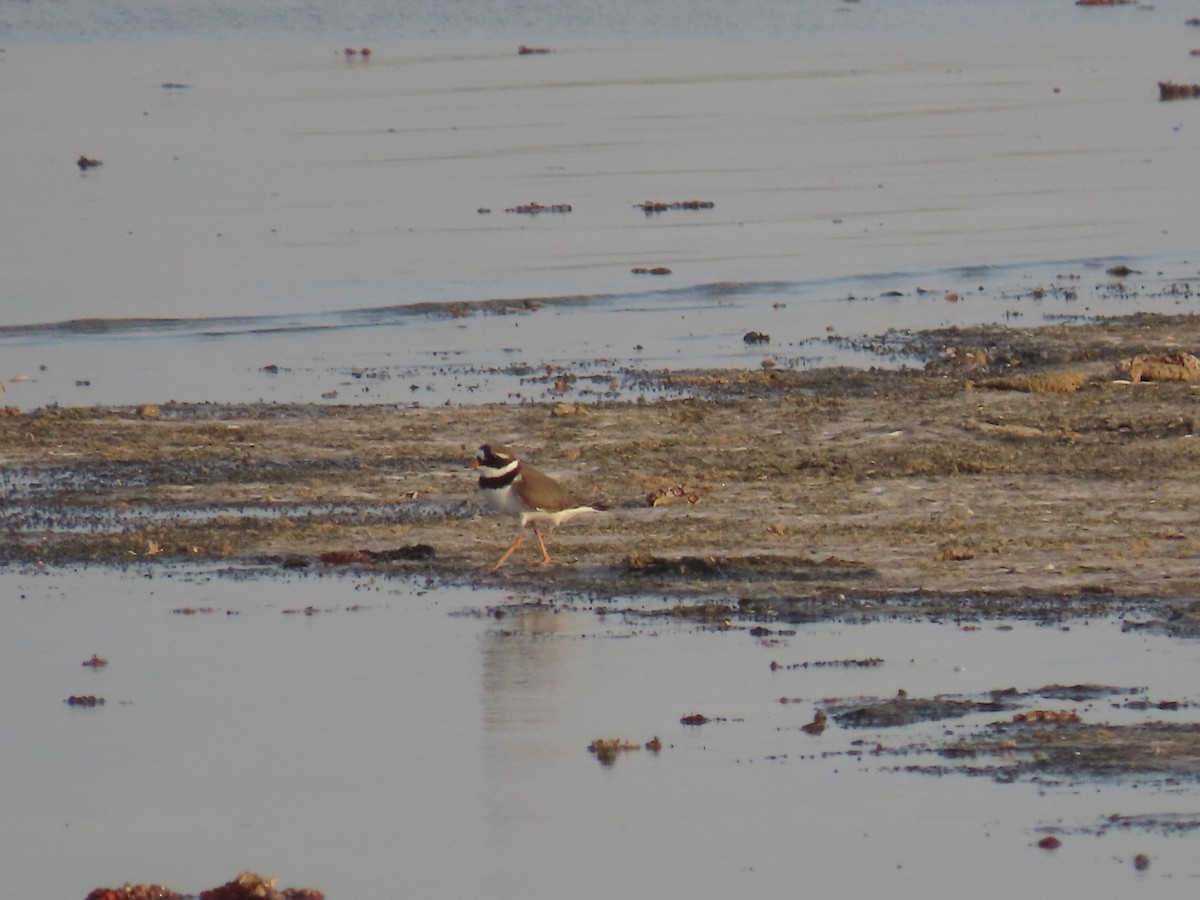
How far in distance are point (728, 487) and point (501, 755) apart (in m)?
4.16

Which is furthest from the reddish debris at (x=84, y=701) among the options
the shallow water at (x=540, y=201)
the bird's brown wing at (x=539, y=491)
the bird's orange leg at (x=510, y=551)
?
the shallow water at (x=540, y=201)

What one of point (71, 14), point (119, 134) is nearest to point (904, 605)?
point (119, 134)

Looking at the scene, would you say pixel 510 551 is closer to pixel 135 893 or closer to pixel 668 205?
pixel 135 893

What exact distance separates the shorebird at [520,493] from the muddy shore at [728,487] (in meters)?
0.20

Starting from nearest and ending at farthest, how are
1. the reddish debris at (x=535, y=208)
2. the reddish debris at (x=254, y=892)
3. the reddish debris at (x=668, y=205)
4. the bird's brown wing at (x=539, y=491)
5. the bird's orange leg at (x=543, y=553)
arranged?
the reddish debris at (x=254, y=892) < the bird's brown wing at (x=539, y=491) < the bird's orange leg at (x=543, y=553) < the reddish debris at (x=535, y=208) < the reddish debris at (x=668, y=205)

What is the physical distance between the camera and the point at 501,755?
7.82m

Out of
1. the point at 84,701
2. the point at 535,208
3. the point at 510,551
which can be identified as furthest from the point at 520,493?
the point at 535,208

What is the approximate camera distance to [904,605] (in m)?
9.58

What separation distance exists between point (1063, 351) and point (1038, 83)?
23513 mm

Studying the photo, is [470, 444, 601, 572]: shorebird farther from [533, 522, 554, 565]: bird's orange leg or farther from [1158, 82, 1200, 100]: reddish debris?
[1158, 82, 1200, 100]: reddish debris

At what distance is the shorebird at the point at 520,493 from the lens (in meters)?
10.5

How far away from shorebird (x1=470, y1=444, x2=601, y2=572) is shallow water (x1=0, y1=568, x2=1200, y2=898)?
0.56 meters

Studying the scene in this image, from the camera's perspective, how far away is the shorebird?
34.5 ft

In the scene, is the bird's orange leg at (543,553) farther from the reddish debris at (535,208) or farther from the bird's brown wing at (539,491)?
the reddish debris at (535,208)
